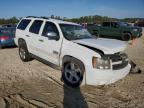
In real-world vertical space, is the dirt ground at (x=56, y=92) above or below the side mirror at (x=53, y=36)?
below

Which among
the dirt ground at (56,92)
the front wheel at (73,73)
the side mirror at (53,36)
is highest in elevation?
the side mirror at (53,36)

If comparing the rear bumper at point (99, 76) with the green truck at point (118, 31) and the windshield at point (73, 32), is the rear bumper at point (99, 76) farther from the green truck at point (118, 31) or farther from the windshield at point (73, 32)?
the green truck at point (118, 31)

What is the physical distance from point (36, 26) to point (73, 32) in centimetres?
170

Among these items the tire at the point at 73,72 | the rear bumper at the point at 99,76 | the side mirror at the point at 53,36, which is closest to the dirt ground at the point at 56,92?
the tire at the point at 73,72

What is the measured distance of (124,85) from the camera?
6.47 meters

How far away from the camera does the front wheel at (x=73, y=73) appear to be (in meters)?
5.84

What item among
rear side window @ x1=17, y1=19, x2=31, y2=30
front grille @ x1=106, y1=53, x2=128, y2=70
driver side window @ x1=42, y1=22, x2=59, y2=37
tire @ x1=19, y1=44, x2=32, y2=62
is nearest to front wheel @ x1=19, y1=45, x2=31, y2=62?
tire @ x1=19, y1=44, x2=32, y2=62

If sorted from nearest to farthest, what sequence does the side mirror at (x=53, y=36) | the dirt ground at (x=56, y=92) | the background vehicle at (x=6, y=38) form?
the dirt ground at (x=56, y=92) < the side mirror at (x=53, y=36) < the background vehicle at (x=6, y=38)

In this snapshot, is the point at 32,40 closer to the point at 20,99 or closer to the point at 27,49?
the point at 27,49

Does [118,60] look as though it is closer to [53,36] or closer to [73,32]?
[73,32]

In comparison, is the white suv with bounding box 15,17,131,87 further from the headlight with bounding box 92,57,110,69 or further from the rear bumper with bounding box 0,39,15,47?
the rear bumper with bounding box 0,39,15,47

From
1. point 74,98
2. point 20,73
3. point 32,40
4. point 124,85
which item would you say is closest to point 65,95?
point 74,98

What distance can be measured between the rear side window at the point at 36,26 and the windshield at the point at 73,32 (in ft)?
3.64

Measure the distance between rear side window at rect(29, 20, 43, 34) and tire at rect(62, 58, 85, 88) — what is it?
2105 mm
